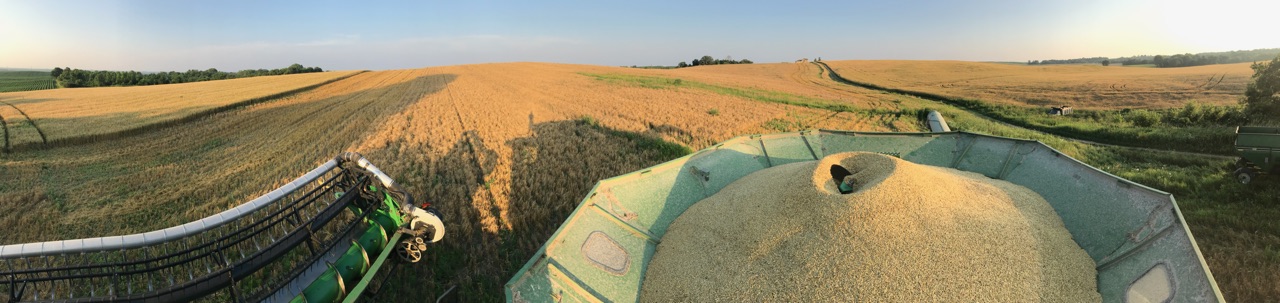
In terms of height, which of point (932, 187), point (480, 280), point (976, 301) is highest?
point (932, 187)

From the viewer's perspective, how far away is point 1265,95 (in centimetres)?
1091

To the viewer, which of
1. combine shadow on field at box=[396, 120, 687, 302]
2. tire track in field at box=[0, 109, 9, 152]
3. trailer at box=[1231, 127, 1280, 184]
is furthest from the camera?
tire track in field at box=[0, 109, 9, 152]

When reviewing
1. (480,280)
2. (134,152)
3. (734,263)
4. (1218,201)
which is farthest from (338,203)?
(134,152)

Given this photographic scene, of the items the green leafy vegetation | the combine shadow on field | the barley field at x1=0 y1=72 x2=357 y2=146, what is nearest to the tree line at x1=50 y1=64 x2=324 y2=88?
the green leafy vegetation

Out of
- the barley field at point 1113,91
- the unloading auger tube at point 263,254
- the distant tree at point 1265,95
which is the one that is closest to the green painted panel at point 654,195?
the unloading auger tube at point 263,254

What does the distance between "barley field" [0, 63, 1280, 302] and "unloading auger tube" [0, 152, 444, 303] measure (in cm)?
58

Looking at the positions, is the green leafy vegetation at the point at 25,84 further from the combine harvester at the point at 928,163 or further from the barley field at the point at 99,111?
the combine harvester at the point at 928,163

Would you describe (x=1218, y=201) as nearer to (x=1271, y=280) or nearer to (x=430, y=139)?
(x=1271, y=280)

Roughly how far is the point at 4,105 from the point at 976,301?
31388mm

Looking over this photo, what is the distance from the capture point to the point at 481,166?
7.48 metres

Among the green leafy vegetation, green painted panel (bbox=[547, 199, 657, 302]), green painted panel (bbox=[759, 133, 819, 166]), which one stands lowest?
green painted panel (bbox=[547, 199, 657, 302])

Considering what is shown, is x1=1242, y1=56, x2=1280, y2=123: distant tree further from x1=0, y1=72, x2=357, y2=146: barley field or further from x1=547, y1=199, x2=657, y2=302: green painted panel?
x1=0, y1=72, x2=357, y2=146: barley field

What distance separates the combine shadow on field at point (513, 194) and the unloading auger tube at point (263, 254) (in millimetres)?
453

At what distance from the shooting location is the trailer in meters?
5.74
